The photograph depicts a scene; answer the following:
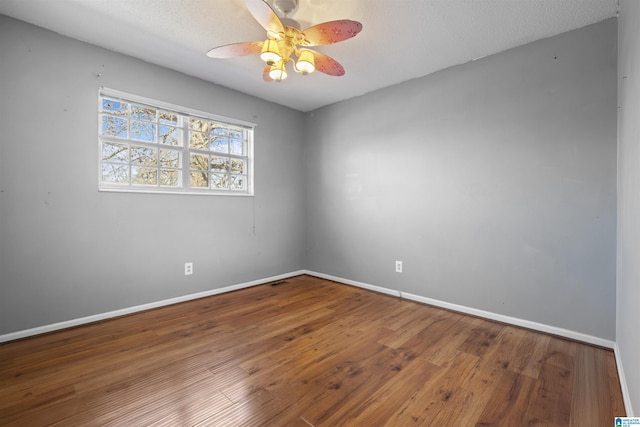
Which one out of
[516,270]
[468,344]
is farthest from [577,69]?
[468,344]

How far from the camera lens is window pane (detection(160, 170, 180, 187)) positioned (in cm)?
289

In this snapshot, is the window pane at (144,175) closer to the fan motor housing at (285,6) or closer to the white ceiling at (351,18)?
the white ceiling at (351,18)

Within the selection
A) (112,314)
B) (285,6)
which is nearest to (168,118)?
(285,6)

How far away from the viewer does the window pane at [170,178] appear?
2893mm

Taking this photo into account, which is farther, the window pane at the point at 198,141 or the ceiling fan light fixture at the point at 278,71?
the window pane at the point at 198,141

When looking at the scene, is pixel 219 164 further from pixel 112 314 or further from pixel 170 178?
pixel 112 314

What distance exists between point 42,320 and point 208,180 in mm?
1834

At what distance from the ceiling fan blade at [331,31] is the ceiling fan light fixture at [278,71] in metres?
0.26

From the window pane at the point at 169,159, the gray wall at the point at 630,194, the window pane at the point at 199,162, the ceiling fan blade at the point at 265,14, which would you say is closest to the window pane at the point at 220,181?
the window pane at the point at 199,162

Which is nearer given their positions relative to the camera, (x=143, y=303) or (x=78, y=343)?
(x=78, y=343)

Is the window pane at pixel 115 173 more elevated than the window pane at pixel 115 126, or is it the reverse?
the window pane at pixel 115 126

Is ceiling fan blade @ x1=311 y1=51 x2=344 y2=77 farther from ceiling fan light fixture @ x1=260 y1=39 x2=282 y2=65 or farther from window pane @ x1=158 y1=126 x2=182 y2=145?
window pane @ x1=158 y1=126 x2=182 y2=145

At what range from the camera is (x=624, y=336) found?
163 cm

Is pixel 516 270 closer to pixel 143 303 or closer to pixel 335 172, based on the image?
pixel 335 172
